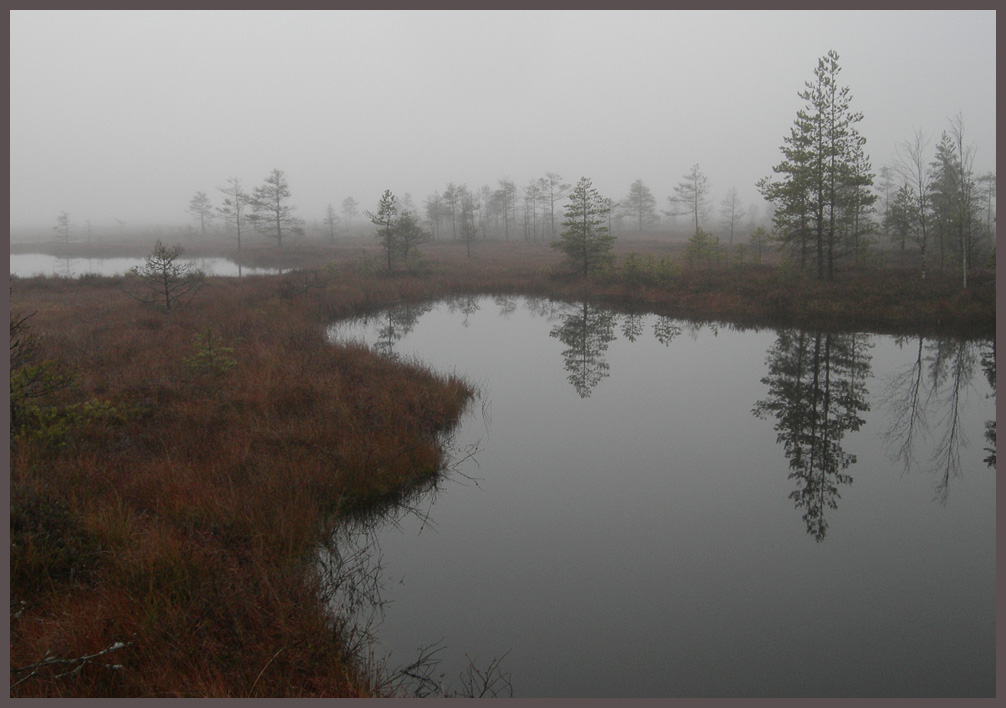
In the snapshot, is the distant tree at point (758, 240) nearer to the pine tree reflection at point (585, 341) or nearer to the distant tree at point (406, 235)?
the pine tree reflection at point (585, 341)

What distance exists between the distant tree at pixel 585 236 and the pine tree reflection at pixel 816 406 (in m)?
15.3

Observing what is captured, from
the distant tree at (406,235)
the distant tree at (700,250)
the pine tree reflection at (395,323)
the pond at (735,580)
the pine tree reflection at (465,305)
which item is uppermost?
the distant tree at (406,235)

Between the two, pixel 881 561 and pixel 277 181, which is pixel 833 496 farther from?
pixel 277 181

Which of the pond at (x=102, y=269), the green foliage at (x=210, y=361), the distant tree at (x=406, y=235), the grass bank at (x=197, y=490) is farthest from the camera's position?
the pond at (x=102, y=269)

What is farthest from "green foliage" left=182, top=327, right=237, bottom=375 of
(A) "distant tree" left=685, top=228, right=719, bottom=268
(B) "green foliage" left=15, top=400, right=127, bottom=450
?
(A) "distant tree" left=685, top=228, right=719, bottom=268

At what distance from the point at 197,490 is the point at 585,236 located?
28.2 meters

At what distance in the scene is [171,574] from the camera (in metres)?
4.84

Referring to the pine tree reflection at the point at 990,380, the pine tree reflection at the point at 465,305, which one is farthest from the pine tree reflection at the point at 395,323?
the pine tree reflection at the point at 990,380

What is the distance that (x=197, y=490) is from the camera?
636cm

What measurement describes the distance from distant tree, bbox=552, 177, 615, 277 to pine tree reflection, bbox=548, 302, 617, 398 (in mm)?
6117

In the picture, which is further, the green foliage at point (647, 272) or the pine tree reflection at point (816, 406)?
the green foliage at point (647, 272)

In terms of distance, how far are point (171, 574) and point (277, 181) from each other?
60.9 metres

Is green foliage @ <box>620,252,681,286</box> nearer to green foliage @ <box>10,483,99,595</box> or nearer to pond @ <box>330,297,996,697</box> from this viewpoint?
pond @ <box>330,297,996,697</box>

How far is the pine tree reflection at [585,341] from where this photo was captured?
46.9ft
